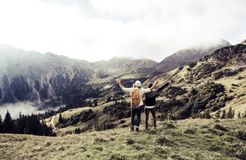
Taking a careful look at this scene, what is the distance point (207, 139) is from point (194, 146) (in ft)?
9.47

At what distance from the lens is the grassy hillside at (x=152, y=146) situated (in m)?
25.0

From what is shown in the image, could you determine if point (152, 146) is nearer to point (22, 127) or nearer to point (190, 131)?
point (190, 131)

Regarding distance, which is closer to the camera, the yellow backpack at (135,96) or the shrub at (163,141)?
the shrub at (163,141)

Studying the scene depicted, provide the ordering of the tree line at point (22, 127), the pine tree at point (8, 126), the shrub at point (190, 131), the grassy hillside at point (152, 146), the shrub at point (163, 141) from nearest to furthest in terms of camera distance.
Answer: the grassy hillside at point (152, 146) < the shrub at point (163, 141) < the shrub at point (190, 131) < the pine tree at point (8, 126) < the tree line at point (22, 127)

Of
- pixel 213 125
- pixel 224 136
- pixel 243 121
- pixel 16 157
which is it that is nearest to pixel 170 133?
pixel 224 136

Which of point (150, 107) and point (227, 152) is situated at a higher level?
point (150, 107)

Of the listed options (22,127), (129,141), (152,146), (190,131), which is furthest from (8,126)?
(152,146)

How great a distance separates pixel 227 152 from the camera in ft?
94.9

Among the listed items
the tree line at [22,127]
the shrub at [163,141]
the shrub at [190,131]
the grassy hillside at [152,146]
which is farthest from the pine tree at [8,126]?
the shrub at [163,141]

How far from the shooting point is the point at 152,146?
26.6m

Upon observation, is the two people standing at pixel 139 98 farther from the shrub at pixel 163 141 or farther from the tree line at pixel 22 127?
the tree line at pixel 22 127

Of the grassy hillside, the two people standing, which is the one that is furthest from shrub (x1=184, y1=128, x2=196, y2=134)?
the two people standing

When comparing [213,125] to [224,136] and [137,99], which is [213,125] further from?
[137,99]

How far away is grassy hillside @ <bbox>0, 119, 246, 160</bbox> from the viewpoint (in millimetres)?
25000
